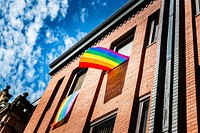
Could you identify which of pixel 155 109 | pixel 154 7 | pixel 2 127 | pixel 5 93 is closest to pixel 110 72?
pixel 154 7

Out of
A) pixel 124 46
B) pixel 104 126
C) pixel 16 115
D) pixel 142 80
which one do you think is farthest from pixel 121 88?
pixel 16 115

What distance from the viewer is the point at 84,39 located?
13352 millimetres

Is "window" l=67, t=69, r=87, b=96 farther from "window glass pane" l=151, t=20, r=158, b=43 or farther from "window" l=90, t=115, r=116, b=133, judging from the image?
"window glass pane" l=151, t=20, r=158, b=43

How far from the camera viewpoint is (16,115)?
16.1 m

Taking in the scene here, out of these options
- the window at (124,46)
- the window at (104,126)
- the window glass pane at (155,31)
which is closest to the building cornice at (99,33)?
the window at (124,46)

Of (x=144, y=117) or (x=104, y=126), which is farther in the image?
(x=104, y=126)

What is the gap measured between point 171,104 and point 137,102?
1859mm

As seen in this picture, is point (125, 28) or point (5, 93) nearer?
point (125, 28)

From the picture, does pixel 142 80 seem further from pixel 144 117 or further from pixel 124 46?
pixel 124 46

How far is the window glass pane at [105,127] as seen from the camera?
742cm

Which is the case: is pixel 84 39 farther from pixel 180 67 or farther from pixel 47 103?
pixel 180 67

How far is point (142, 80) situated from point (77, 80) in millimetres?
5343

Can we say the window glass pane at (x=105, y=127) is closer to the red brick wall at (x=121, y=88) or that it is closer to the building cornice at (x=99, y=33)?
the red brick wall at (x=121, y=88)

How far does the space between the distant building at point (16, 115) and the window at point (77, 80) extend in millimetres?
5902
